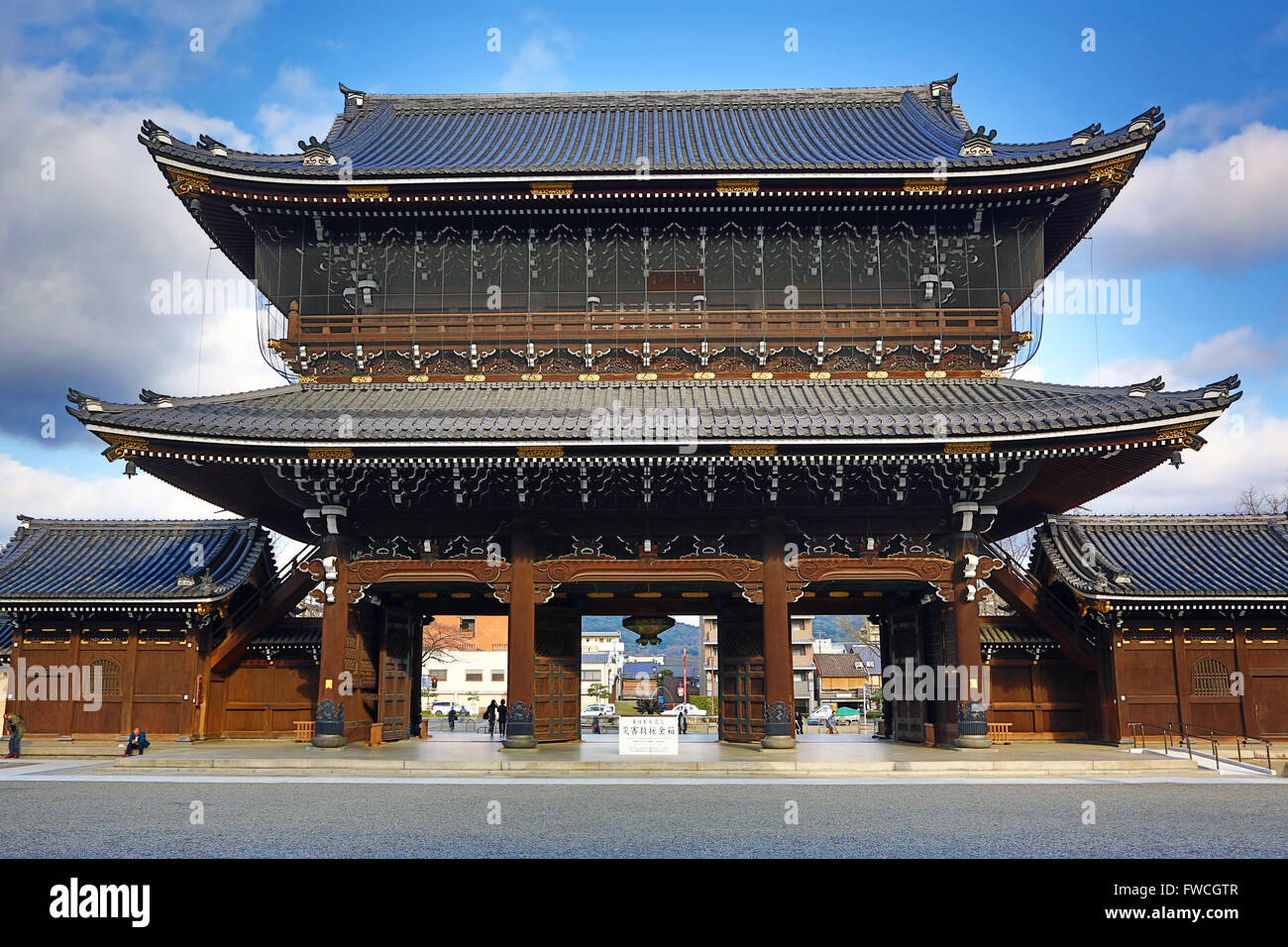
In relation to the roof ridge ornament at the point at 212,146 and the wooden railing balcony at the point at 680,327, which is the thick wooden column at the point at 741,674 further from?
the roof ridge ornament at the point at 212,146

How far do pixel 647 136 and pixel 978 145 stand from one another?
33.5 ft

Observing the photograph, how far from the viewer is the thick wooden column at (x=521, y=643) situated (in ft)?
69.8

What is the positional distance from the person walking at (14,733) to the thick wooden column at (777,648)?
18862 mm

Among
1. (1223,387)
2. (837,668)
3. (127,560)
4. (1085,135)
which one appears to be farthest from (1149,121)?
(837,668)

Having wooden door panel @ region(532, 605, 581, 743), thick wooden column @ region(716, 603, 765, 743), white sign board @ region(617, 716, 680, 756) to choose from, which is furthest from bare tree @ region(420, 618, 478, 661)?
white sign board @ region(617, 716, 680, 756)

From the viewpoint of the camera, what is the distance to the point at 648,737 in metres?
20.7

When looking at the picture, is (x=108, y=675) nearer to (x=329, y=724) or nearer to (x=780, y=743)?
(x=329, y=724)

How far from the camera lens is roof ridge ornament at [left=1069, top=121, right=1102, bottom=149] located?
21.4 metres

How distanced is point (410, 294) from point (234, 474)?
21.3ft

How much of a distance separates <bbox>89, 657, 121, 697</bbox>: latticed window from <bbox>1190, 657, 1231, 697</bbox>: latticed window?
28354mm

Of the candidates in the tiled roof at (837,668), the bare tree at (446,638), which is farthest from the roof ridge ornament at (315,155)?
the tiled roof at (837,668)
